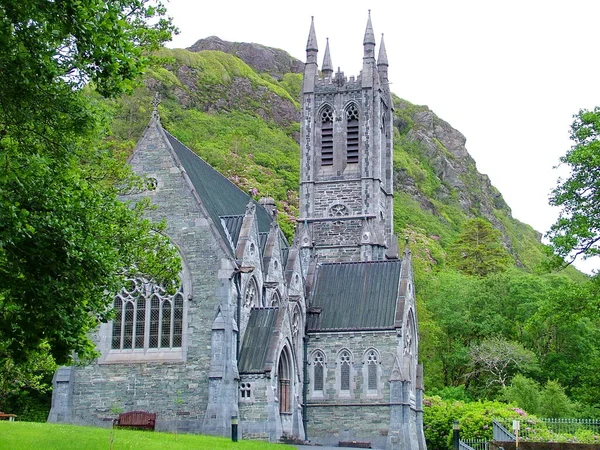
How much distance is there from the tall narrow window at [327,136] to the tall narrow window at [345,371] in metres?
15.1

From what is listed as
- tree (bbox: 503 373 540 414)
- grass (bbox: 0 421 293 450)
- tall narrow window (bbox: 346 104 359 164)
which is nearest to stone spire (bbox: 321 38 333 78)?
tall narrow window (bbox: 346 104 359 164)

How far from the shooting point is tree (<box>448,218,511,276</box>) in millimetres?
88000

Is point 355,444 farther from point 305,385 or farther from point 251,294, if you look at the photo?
point 251,294

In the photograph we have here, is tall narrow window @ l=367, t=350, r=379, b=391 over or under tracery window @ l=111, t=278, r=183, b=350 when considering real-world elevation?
under

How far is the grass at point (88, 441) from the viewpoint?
19.5m

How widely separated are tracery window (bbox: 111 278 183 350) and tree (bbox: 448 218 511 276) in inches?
2264

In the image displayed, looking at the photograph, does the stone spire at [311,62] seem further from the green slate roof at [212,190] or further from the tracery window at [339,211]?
the green slate roof at [212,190]

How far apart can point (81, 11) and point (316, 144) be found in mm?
38970

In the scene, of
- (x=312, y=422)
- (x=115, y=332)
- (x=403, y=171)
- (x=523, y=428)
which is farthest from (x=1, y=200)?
(x=403, y=171)

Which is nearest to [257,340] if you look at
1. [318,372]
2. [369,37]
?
[318,372]

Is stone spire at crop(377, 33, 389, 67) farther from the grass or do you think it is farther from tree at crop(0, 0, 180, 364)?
tree at crop(0, 0, 180, 364)

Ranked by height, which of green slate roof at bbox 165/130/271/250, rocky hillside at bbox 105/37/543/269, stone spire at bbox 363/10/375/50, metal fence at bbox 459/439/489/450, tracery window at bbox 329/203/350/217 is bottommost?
metal fence at bbox 459/439/489/450

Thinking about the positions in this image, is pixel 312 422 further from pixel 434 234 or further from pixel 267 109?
pixel 267 109

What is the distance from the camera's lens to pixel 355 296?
140 feet
